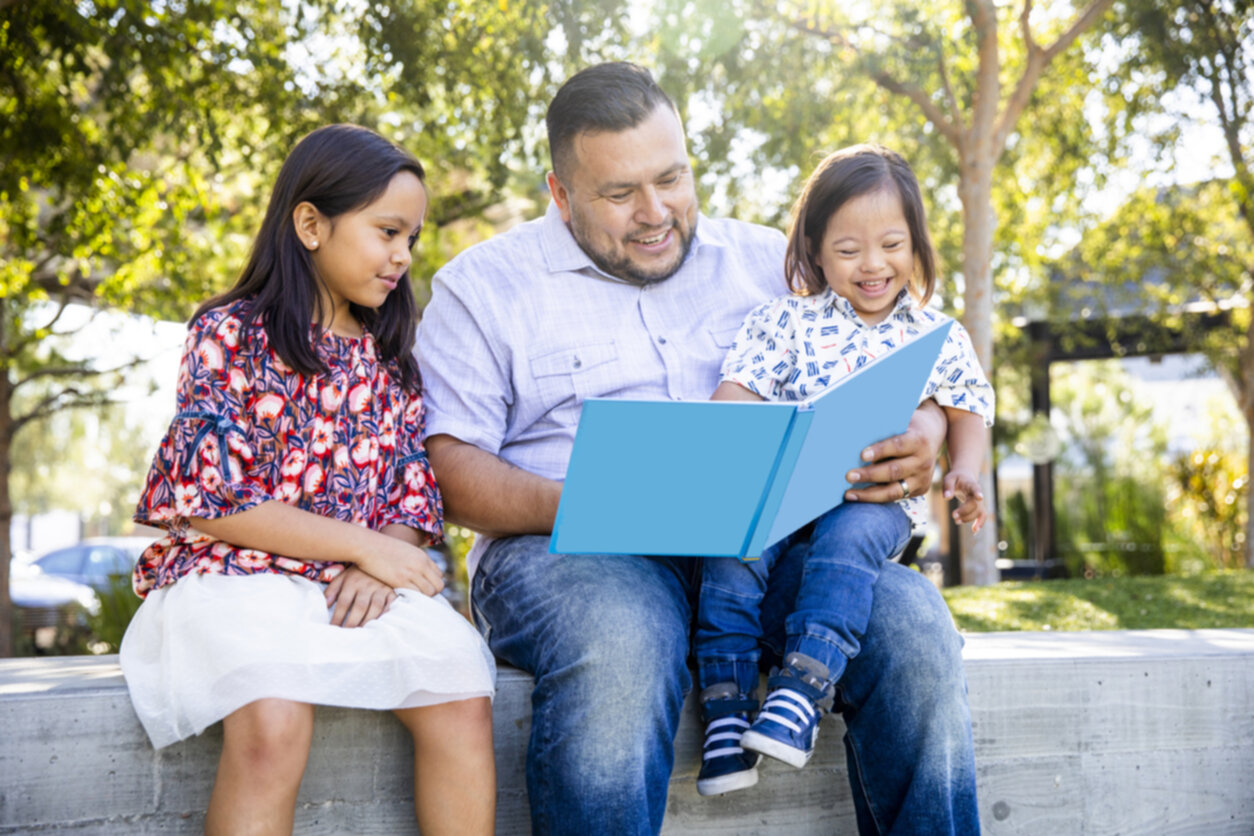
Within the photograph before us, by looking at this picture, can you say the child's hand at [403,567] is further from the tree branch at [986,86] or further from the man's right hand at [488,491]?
the tree branch at [986,86]

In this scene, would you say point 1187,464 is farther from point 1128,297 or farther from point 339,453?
point 339,453

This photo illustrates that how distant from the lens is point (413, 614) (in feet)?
6.11

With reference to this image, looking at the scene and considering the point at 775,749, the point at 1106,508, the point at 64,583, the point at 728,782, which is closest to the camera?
the point at 775,749

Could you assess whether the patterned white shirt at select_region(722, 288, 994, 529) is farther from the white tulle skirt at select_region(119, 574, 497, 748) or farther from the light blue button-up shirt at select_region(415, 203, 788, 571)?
the white tulle skirt at select_region(119, 574, 497, 748)

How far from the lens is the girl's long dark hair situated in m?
2.01

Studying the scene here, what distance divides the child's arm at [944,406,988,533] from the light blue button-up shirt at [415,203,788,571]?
0.55 m

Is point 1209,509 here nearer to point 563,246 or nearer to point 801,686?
point 563,246

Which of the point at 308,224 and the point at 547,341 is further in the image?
the point at 547,341

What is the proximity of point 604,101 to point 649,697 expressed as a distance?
1.34m

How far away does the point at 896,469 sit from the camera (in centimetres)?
210

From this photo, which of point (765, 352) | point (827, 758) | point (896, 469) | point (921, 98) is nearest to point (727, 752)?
point (827, 758)

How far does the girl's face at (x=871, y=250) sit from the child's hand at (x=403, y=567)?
1.10m

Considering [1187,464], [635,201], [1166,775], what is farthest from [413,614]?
[1187,464]

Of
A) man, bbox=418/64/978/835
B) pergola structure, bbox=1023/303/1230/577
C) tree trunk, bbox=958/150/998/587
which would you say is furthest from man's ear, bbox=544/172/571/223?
pergola structure, bbox=1023/303/1230/577
